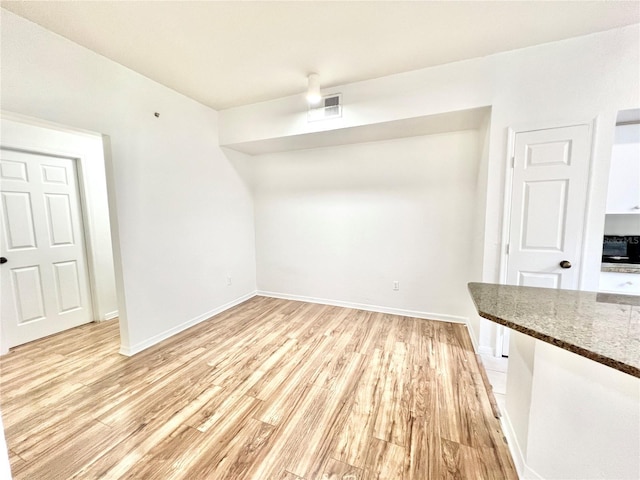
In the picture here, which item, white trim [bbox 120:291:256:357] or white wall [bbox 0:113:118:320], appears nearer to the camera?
white trim [bbox 120:291:256:357]

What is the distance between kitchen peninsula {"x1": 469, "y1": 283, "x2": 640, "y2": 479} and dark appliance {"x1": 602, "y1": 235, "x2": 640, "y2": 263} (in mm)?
1961

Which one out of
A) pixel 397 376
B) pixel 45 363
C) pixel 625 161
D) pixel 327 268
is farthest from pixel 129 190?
pixel 625 161

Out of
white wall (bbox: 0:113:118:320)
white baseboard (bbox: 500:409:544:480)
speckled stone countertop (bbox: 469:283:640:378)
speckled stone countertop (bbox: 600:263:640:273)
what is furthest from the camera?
white wall (bbox: 0:113:118:320)

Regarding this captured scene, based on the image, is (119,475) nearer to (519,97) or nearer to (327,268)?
(327,268)

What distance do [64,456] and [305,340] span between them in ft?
6.28

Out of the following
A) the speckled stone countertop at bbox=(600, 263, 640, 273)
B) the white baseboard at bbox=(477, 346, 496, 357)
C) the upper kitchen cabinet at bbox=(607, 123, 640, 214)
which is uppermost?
the upper kitchen cabinet at bbox=(607, 123, 640, 214)

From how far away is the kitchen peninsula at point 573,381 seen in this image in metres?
0.90

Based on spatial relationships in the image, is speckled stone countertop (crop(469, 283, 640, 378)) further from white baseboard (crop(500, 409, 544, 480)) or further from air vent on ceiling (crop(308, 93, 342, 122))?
air vent on ceiling (crop(308, 93, 342, 122))

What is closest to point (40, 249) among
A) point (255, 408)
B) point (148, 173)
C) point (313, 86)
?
point (148, 173)

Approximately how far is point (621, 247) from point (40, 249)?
21.0 ft

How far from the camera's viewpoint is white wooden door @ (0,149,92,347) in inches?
108

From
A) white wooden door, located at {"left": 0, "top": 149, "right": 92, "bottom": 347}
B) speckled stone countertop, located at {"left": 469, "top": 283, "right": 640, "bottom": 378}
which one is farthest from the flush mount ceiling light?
white wooden door, located at {"left": 0, "top": 149, "right": 92, "bottom": 347}

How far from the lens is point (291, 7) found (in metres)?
1.75

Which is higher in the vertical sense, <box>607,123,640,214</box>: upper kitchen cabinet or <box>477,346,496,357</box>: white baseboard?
<box>607,123,640,214</box>: upper kitchen cabinet
